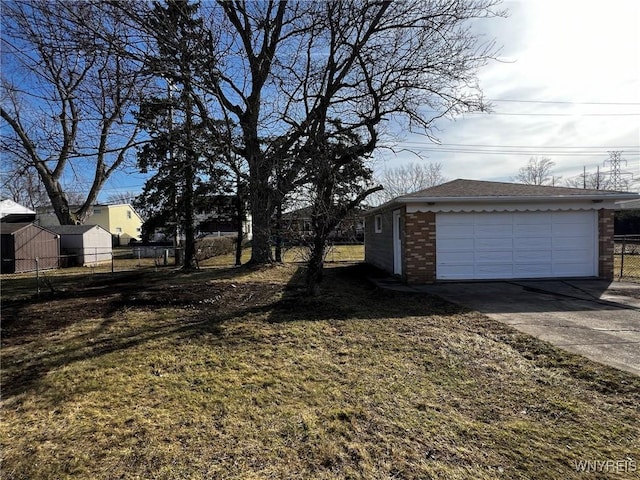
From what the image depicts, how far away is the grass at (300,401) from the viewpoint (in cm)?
231

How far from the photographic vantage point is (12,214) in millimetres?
29438

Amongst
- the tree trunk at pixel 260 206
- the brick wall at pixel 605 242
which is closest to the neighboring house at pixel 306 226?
the tree trunk at pixel 260 206

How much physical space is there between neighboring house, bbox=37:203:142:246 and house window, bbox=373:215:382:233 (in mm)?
29402

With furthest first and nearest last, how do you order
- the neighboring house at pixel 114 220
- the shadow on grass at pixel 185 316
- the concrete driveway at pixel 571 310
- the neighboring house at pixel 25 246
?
the neighboring house at pixel 114 220, the neighboring house at pixel 25 246, the concrete driveway at pixel 571 310, the shadow on grass at pixel 185 316

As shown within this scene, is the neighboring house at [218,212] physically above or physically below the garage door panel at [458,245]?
above

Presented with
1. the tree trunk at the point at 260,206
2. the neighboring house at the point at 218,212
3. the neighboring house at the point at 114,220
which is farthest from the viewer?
the neighboring house at the point at 114,220

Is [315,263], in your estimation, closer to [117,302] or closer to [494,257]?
[117,302]

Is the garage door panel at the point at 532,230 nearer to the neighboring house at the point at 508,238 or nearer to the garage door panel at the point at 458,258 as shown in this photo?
the neighboring house at the point at 508,238

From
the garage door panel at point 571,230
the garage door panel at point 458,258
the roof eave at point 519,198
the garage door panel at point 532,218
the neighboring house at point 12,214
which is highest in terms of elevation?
the neighboring house at point 12,214

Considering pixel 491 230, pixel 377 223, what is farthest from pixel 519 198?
pixel 377 223

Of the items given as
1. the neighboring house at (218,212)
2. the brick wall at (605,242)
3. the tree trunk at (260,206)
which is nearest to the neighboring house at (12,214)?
the neighboring house at (218,212)

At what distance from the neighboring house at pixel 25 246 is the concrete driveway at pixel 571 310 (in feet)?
60.6

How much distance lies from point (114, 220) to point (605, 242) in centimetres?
4305

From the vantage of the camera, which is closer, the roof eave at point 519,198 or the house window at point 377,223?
the roof eave at point 519,198
